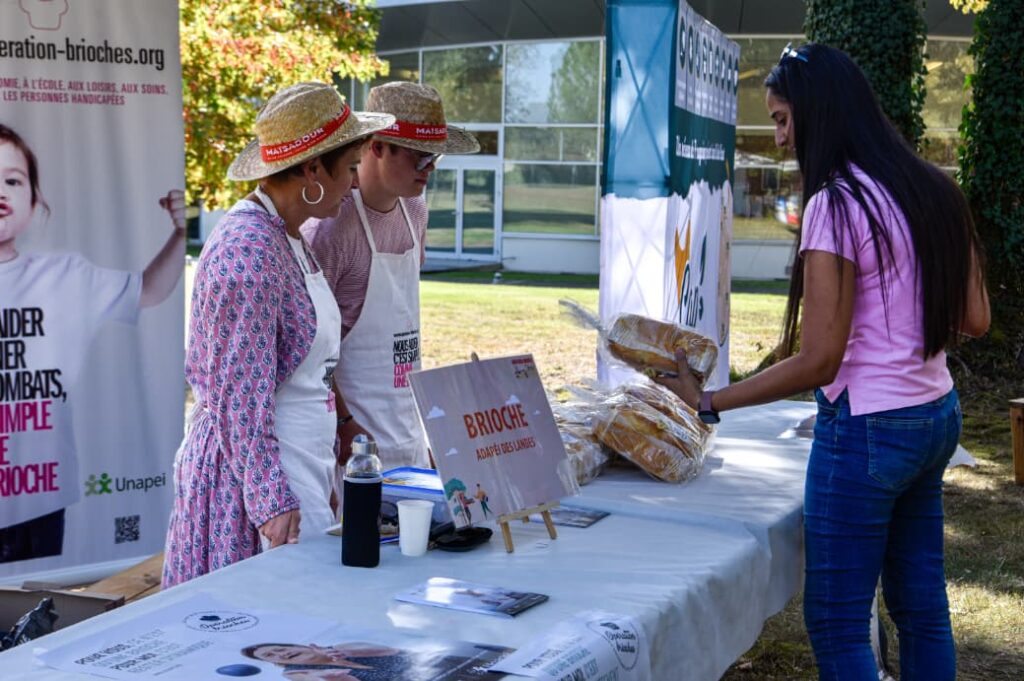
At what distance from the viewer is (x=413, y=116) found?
9.33 ft

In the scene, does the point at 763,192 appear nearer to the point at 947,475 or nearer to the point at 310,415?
the point at 947,475

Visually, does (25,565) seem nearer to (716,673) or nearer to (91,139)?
(91,139)

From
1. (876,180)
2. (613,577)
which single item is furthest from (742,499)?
(876,180)

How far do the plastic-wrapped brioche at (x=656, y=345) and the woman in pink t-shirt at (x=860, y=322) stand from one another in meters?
0.60

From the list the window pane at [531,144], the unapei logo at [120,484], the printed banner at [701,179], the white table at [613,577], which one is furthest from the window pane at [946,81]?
the white table at [613,577]

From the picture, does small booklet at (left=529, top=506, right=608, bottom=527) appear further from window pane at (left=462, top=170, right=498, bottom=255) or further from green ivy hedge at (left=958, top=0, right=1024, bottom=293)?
window pane at (left=462, top=170, right=498, bottom=255)

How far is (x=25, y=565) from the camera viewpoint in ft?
12.3

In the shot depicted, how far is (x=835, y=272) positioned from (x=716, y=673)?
77 cm

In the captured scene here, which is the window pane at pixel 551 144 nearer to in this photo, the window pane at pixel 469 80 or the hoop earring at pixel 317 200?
the window pane at pixel 469 80

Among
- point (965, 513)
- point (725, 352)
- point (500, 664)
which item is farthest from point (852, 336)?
point (965, 513)

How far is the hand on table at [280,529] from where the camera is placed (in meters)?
2.10

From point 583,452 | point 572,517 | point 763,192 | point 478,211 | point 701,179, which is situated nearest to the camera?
point 572,517

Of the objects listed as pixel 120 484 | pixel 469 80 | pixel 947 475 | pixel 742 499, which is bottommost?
pixel 947 475

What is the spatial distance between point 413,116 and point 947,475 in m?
4.87
